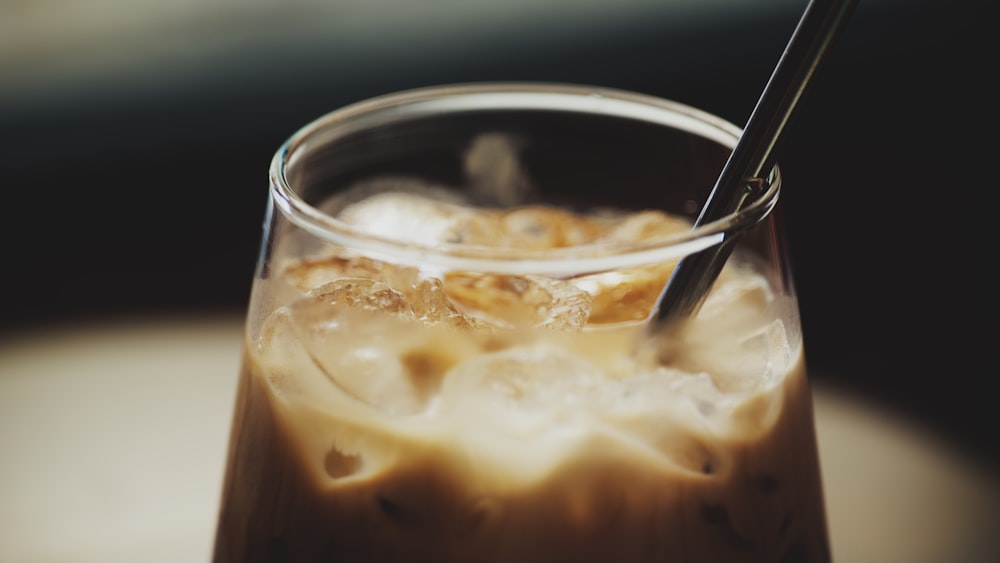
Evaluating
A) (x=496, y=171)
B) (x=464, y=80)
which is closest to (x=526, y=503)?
(x=496, y=171)

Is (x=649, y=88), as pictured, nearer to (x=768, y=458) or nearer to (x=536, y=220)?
(x=536, y=220)

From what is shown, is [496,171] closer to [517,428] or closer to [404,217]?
[404,217]

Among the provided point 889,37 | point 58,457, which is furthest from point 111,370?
point 889,37

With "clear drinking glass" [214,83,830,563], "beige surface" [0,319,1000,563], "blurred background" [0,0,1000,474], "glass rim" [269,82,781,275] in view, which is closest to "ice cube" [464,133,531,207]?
"glass rim" [269,82,781,275]

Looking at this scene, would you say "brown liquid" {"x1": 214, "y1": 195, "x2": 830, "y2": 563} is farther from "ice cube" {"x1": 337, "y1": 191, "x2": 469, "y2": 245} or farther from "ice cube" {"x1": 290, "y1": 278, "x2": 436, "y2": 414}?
"ice cube" {"x1": 337, "y1": 191, "x2": 469, "y2": 245}

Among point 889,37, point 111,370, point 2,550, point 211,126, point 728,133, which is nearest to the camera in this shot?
point 728,133
